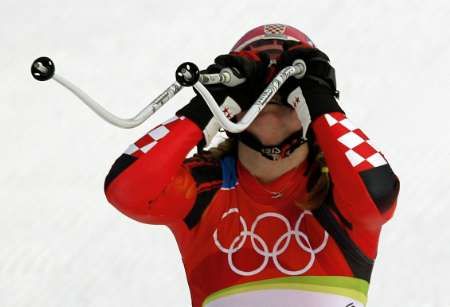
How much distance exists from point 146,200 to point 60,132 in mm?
2351

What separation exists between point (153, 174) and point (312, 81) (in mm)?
522

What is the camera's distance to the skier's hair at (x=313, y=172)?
9.30ft

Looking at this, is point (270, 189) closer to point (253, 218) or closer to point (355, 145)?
point (253, 218)

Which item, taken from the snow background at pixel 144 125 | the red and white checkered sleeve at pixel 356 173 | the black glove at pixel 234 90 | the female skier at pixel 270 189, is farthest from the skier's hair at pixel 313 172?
the snow background at pixel 144 125

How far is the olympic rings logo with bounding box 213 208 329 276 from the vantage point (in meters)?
2.84

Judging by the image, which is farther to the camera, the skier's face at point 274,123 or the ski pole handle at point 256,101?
the skier's face at point 274,123

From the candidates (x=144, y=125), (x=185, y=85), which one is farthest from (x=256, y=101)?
(x=144, y=125)

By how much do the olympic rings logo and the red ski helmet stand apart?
1.61 feet

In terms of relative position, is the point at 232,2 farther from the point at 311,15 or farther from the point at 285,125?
the point at 285,125

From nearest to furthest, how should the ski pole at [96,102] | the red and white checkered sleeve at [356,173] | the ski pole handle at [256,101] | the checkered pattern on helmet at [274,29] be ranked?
the ski pole at [96,102]
the ski pole handle at [256,101]
the red and white checkered sleeve at [356,173]
the checkered pattern on helmet at [274,29]

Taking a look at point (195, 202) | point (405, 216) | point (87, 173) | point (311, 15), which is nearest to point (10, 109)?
point (87, 173)

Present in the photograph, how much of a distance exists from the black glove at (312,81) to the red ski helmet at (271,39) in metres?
0.12

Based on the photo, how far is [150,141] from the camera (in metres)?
2.78

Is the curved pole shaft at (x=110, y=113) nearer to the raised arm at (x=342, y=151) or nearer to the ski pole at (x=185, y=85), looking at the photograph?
the ski pole at (x=185, y=85)
